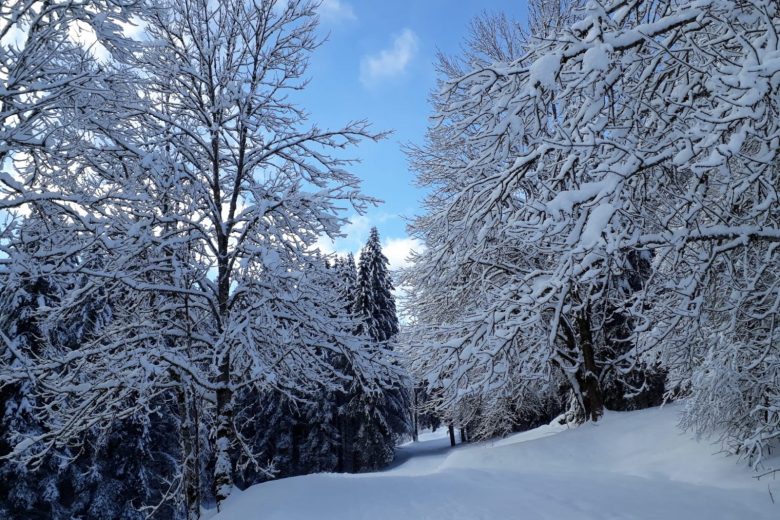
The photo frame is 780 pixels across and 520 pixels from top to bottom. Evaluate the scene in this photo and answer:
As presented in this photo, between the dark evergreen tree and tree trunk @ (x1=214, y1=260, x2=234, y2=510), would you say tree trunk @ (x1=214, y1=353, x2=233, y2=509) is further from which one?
the dark evergreen tree

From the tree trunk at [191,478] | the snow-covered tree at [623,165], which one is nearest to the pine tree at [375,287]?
the tree trunk at [191,478]

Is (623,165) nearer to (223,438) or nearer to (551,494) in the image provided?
(551,494)

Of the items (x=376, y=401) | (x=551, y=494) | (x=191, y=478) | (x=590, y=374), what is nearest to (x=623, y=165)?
(x=551, y=494)

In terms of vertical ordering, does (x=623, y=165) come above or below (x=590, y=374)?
above

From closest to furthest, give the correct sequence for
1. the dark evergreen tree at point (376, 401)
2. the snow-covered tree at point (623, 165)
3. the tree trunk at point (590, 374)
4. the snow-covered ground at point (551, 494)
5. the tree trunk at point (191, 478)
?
1. the snow-covered tree at point (623, 165)
2. the snow-covered ground at point (551, 494)
3. the tree trunk at point (191, 478)
4. the tree trunk at point (590, 374)
5. the dark evergreen tree at point (376, 401)

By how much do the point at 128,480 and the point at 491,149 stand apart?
20.0m

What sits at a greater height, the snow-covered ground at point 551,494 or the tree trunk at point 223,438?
the tree trunk at point 223,438

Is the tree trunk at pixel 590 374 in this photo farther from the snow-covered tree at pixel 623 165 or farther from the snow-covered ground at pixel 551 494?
the snow-covered tree at pixel 623 165

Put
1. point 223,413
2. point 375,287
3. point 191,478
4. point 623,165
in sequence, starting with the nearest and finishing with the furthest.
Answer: point 623,165
point 223,413
point 191,478
point 375,287

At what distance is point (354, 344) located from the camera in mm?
7551

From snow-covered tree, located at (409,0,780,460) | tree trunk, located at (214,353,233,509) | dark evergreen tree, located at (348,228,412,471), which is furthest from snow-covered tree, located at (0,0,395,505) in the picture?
dark evergreen tree, located at (348,228,412,471)

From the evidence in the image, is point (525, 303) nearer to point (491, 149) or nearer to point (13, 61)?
point (491, 149)

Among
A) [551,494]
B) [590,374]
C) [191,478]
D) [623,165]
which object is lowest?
[551,494]

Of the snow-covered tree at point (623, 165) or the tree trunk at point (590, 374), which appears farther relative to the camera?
the tree trunk at point (590, 374)
